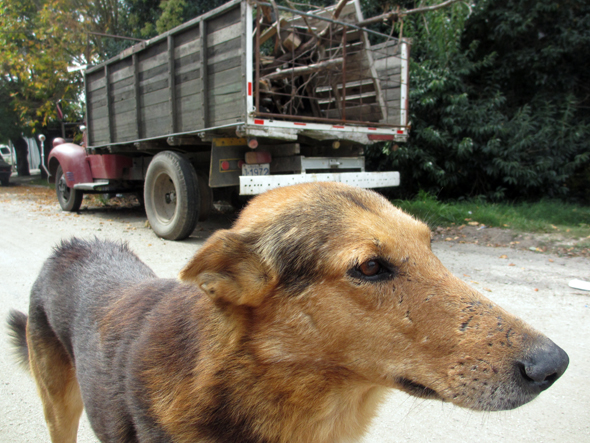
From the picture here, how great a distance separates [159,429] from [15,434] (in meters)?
1.53

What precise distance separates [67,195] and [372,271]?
1155 centimetres

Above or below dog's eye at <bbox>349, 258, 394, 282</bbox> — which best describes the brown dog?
below

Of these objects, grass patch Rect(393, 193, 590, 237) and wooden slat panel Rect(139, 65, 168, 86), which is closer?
wooden slat panel Rect(139, 65, 168, 86)

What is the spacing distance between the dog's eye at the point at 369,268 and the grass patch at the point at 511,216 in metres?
6.58

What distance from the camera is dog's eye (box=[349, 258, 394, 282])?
1625mm

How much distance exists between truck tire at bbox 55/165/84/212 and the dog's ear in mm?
10495

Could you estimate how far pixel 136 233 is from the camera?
8.00m

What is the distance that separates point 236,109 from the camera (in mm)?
6234

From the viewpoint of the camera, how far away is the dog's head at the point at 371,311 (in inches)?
56.9

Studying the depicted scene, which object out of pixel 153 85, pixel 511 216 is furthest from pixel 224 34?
pixel 511 216

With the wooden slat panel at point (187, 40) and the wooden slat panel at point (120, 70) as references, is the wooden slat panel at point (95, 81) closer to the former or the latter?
the wooden slat panel at point (120, 70)

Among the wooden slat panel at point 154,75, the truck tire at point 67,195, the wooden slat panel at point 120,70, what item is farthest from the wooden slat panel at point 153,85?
the truck tire at point 67,195

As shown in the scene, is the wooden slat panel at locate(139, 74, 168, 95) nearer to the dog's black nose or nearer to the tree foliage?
the tree foliage

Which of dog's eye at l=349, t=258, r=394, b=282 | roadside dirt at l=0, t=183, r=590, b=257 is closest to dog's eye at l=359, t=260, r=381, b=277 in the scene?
dog's eye at l=349, t=258, r=394, b=282
